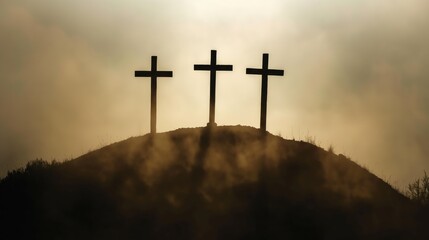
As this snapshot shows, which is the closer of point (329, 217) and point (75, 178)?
point (329, 217)

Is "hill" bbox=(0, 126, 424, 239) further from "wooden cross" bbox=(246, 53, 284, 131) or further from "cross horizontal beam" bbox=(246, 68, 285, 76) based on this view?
"cross horizontal beam" bbox=(246, 68, 285, 76)

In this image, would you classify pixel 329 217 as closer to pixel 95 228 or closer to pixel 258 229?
pixel 258 229

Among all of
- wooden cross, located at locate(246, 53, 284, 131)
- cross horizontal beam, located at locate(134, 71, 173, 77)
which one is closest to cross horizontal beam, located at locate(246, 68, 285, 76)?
wooden cross, located at locate(246, 53, 284, 131)

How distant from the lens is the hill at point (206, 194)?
18.2m

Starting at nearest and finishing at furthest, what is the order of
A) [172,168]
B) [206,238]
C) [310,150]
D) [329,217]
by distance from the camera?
[206,238], [329,217], [172,168], [310,150]

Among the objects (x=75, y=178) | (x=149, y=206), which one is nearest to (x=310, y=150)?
(x=149, y=206)

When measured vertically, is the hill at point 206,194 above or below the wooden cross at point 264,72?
below

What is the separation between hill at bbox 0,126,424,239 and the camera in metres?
18.2

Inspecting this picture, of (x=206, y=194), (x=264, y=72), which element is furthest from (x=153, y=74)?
(x=206, y=194)

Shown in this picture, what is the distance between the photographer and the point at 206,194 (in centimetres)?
1923

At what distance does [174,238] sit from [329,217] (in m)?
4.58

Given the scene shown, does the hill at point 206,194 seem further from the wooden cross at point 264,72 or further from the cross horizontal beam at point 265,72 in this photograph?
the cross horizontal beam at point 265,72

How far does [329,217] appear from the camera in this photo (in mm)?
18797

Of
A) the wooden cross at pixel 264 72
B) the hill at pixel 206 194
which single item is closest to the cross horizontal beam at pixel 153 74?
the hill at pixel 206 194
